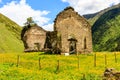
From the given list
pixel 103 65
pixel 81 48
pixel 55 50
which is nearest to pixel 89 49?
pixel 81 48

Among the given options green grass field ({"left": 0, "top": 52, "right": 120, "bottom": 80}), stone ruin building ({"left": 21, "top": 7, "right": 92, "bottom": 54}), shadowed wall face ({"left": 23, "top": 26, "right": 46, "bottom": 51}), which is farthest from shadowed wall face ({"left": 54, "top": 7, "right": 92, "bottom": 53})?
shadowed wall face ({"left": 23, "top": 26, "right": 46, "bottom": 51})

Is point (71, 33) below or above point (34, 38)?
below

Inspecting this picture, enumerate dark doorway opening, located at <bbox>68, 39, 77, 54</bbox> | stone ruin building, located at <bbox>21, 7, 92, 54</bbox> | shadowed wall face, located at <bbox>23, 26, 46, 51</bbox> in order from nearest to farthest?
1. stone ruin building, located at <bbox>21, 7, 92, 54</bbox>
2. dark doorway opening, located at <bbox>68, 39, 77, 54</bbox>
3. shadowed wall face, located at <bbox>23, 26, 46, 51</bbox>

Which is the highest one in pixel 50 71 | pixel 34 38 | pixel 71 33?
pixel 34 38

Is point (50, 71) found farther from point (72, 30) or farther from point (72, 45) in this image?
point (72, 30)

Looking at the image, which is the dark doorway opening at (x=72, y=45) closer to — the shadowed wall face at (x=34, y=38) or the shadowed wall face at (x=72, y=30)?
the shadowed wall face at (x=72, y=30)

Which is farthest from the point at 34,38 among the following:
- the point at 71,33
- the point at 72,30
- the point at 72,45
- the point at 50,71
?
the point at 50,71

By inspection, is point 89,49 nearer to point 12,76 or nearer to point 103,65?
point 103,65

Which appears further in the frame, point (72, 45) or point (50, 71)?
point (72, 45)

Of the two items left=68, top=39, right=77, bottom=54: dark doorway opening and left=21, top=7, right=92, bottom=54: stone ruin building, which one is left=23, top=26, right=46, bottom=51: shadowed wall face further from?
left=68, top=39, right=77, bottom=54: dark doorway opening

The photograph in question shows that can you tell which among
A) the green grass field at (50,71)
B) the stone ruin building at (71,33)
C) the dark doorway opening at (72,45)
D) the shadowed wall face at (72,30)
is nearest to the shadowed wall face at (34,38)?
the stone ruin building at (71,33)

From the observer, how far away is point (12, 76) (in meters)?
40.8

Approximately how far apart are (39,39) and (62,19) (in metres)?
27.3

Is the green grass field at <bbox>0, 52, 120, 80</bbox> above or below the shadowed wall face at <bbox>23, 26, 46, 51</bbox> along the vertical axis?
below
